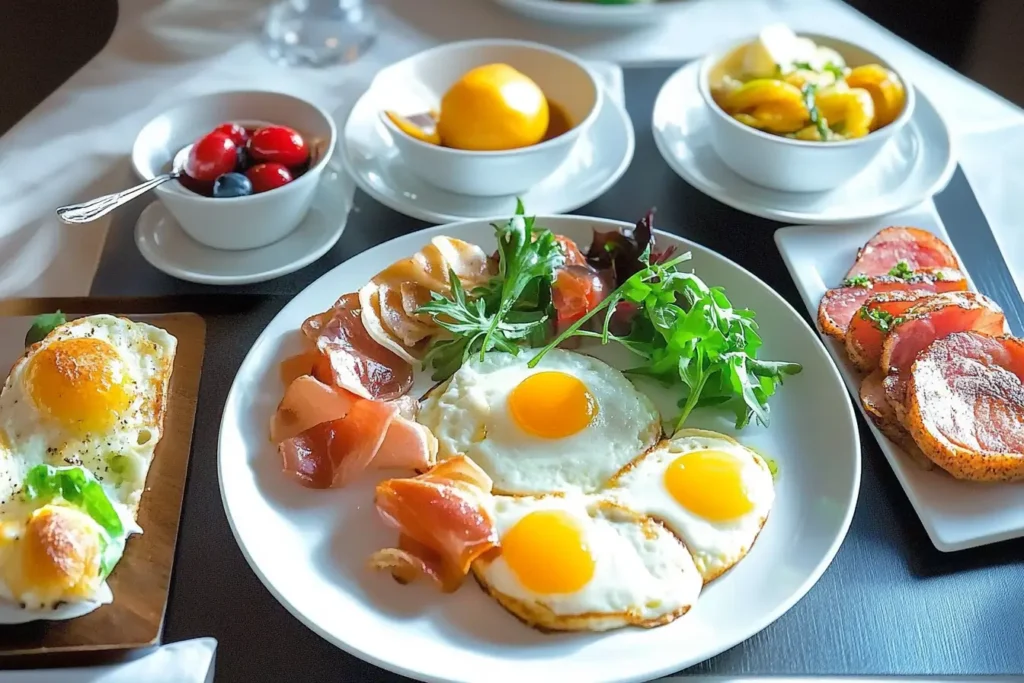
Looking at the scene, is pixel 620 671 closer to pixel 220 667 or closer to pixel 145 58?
pixel 220 667

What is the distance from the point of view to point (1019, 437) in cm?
151

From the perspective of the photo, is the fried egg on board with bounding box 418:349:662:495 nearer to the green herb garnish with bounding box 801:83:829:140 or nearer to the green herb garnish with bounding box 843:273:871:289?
the green herb garnish with bounding box 843:273:871:289

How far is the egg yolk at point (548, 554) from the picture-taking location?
130 centimetres

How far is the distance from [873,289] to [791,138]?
0.45 meters

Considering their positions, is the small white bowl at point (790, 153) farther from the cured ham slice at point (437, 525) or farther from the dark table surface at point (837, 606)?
the cured ham slice at point (437, 525)

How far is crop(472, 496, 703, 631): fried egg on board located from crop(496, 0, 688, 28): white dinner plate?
1805 millimetres

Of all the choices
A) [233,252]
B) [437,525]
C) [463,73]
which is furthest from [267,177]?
[437,525]

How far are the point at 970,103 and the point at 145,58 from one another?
8.39ft

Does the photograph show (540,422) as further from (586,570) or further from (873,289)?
(873,289)

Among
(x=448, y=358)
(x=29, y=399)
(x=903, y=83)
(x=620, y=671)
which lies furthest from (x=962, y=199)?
(x=29, y=399)

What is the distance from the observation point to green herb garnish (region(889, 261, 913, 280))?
6.05 feet

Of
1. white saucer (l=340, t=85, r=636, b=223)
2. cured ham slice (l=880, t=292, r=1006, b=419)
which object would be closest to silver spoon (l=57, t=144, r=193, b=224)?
white saucer (l=340, t=85, r=636, b=223)

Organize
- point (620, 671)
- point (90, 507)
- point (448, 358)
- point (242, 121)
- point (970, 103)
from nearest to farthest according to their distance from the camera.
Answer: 1. point (620, 671)
2. point (90, 507)
3. point (448, 358)
4. point (242, 121)
5. point (970, 103)

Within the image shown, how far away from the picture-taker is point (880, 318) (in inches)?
67.0
